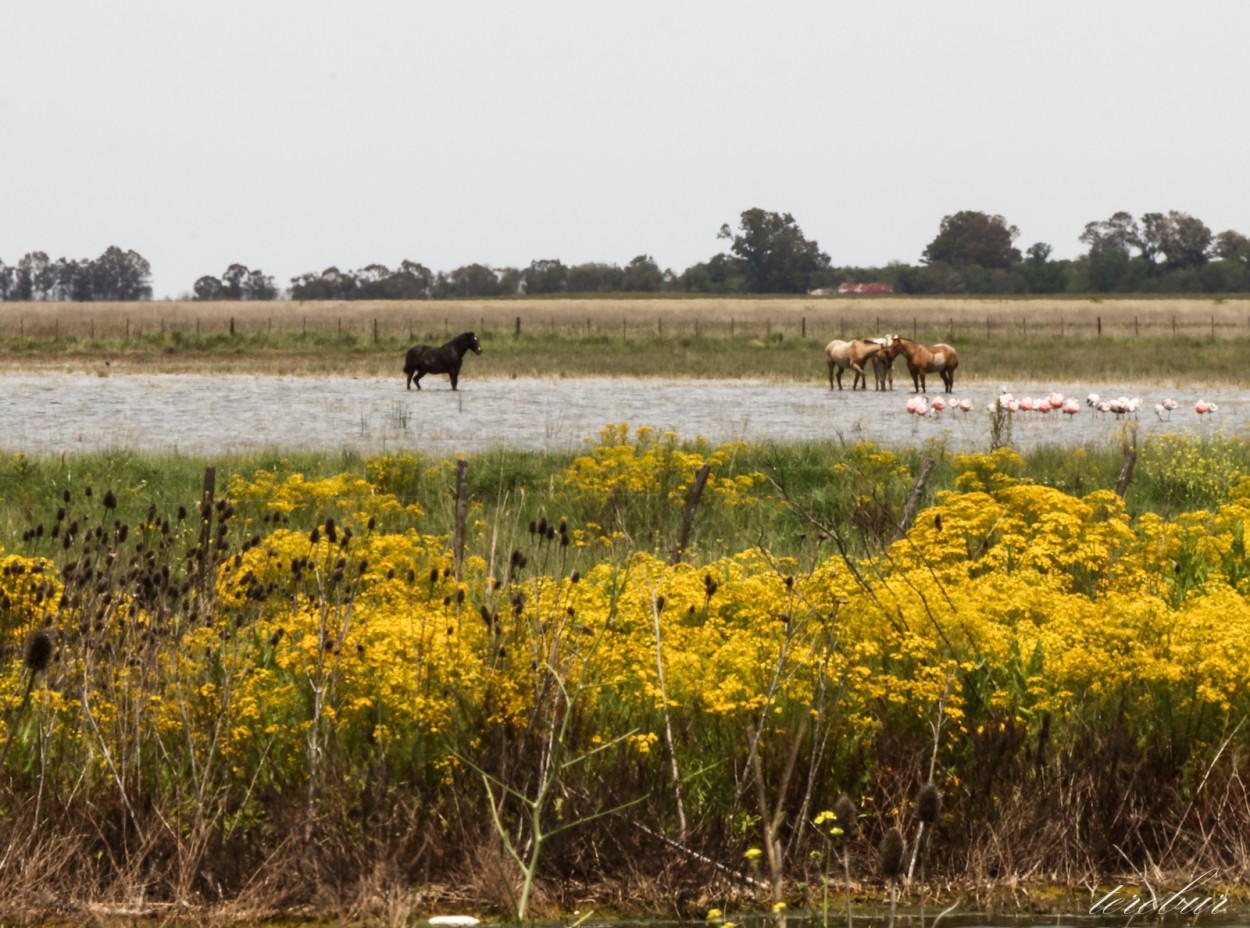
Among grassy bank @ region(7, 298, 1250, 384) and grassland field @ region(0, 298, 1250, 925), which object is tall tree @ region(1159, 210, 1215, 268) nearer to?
grassy bank @ region(7, 298, 1250, 384)

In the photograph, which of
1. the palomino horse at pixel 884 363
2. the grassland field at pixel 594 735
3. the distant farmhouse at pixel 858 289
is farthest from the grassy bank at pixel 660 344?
the distant farmhouse at pixel 858 289

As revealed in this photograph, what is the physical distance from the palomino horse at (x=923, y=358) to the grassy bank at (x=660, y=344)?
3.44 metres

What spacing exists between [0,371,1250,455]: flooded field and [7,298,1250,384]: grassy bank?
5512mm

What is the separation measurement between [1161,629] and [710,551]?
6996mm

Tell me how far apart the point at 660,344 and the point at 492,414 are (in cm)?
3163

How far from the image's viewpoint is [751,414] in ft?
114

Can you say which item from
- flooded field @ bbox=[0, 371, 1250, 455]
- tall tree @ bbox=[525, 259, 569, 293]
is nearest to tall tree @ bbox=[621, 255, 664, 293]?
tall tree @ bbox=[525, 259, 569, 293]

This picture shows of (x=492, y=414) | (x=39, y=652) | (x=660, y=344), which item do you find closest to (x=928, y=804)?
(x=39, y=652)

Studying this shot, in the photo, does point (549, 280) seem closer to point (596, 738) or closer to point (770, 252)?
point (770, 252)

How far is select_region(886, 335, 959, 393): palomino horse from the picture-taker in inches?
1769

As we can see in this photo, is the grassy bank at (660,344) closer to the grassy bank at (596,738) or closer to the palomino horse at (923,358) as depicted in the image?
the palomino horse at (923,358)

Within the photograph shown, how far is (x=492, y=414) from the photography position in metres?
34.6

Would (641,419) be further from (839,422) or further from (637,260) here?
(637,260)

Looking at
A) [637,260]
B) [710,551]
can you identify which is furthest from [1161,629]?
[637,260]
